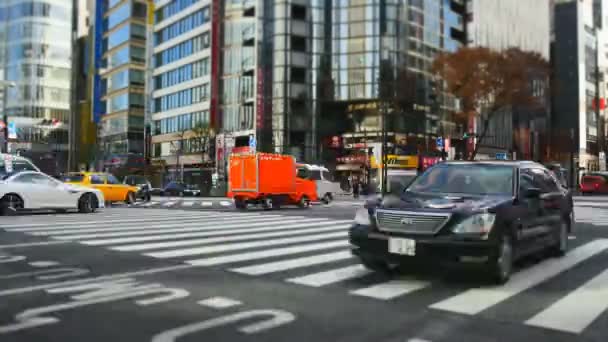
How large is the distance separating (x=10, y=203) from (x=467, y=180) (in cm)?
1392

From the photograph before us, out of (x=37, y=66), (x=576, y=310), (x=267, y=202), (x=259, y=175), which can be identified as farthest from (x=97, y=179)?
(x=37, y=66)

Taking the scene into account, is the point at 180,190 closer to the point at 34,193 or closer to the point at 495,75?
the point at 495,75

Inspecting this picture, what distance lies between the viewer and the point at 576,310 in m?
5.54

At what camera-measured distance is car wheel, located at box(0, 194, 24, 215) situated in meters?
16.5

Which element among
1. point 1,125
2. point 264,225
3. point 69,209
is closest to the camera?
point 264,225

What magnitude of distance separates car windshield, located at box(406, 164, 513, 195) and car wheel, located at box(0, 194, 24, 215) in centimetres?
1308

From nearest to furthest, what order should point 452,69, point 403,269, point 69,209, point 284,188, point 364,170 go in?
point 403,269 → point 69,209 → point 284,188 → point 452,69 → point 364,170

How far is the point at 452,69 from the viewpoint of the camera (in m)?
42.1

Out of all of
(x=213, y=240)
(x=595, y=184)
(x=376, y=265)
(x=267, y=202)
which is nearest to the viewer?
(x=376, y=265)

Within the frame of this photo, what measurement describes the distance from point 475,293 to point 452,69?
125 ft

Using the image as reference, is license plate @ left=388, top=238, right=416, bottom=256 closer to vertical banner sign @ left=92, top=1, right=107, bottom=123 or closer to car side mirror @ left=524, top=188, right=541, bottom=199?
car side mirror @ left=524, top=188, right=541, bottom=199

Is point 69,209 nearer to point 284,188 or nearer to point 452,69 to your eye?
point 284,188

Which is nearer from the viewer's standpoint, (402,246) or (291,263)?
(402,246)

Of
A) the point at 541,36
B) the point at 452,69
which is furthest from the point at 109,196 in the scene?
the point at 541,36
